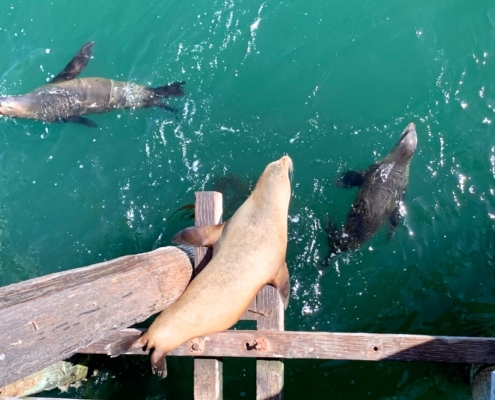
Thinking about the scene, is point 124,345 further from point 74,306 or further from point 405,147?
point 405,147

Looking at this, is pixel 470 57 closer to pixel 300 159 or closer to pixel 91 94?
pixel 300 159

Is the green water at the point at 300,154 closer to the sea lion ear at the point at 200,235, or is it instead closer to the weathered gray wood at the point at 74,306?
the sea lion ear at the point at 200,235

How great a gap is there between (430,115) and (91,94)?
466cm

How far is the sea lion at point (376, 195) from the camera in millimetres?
5910

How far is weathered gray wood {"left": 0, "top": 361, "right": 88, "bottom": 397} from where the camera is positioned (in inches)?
214

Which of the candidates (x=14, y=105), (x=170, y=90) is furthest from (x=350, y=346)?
(x=14, y=105)

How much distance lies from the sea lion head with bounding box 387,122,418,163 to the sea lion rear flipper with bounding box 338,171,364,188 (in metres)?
0.48

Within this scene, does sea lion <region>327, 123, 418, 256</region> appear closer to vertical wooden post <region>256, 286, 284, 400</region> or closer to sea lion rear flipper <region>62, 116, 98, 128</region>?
vertical wooden post <region>256, 286, 284, 400</region>

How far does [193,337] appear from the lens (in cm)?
416

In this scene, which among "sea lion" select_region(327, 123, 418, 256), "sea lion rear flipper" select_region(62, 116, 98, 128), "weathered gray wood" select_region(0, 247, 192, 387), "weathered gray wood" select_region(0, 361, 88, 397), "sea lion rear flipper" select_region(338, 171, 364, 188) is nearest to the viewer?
"weathered gray wood" select_region(0, 247, 192, 387)

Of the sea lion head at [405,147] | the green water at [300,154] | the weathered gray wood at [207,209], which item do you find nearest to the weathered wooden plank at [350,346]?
the weathered gray wood at [207,209]

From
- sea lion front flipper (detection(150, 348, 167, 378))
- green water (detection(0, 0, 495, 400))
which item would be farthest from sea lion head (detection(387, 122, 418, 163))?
sea lion front flipper (detection(150, 348, 167, 378))

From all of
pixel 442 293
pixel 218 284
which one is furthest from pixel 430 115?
pixel 218 284

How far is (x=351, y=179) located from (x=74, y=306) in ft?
13.2
